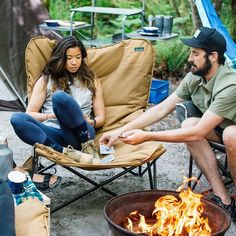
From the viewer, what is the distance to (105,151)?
3.66 metres

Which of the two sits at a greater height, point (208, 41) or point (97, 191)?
point (208, 41)

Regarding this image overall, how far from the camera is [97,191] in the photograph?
3.92 meters

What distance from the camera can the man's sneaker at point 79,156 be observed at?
11.3 ft

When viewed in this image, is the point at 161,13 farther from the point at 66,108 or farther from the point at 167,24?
the point at 66,108

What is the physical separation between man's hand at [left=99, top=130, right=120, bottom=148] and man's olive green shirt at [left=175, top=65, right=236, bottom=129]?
21.2 inches

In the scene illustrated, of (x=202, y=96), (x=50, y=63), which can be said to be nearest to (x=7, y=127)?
(x=50, y=63)

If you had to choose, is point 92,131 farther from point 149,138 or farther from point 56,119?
point 149,138

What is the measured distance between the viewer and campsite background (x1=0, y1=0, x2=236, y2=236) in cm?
358

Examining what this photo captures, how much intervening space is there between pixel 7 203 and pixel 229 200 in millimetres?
1583

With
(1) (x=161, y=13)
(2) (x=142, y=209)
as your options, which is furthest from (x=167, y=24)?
(2) (x=142, y=209)

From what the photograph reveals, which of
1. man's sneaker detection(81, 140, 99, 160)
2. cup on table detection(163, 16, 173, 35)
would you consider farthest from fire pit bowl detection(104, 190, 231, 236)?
cup on table detection(163, 16, 173, 35)

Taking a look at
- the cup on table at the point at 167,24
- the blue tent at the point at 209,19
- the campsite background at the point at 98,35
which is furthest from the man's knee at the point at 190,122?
the cup on table at the point at 167,24

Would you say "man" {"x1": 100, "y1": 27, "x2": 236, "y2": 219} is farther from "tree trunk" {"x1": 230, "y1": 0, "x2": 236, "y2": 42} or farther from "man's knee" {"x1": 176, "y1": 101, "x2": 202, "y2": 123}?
"tree trunk" {"x1": 230, "y1": 0, "x2": 236, "y2": 42}

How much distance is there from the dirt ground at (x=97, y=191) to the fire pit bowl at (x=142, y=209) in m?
0.46
